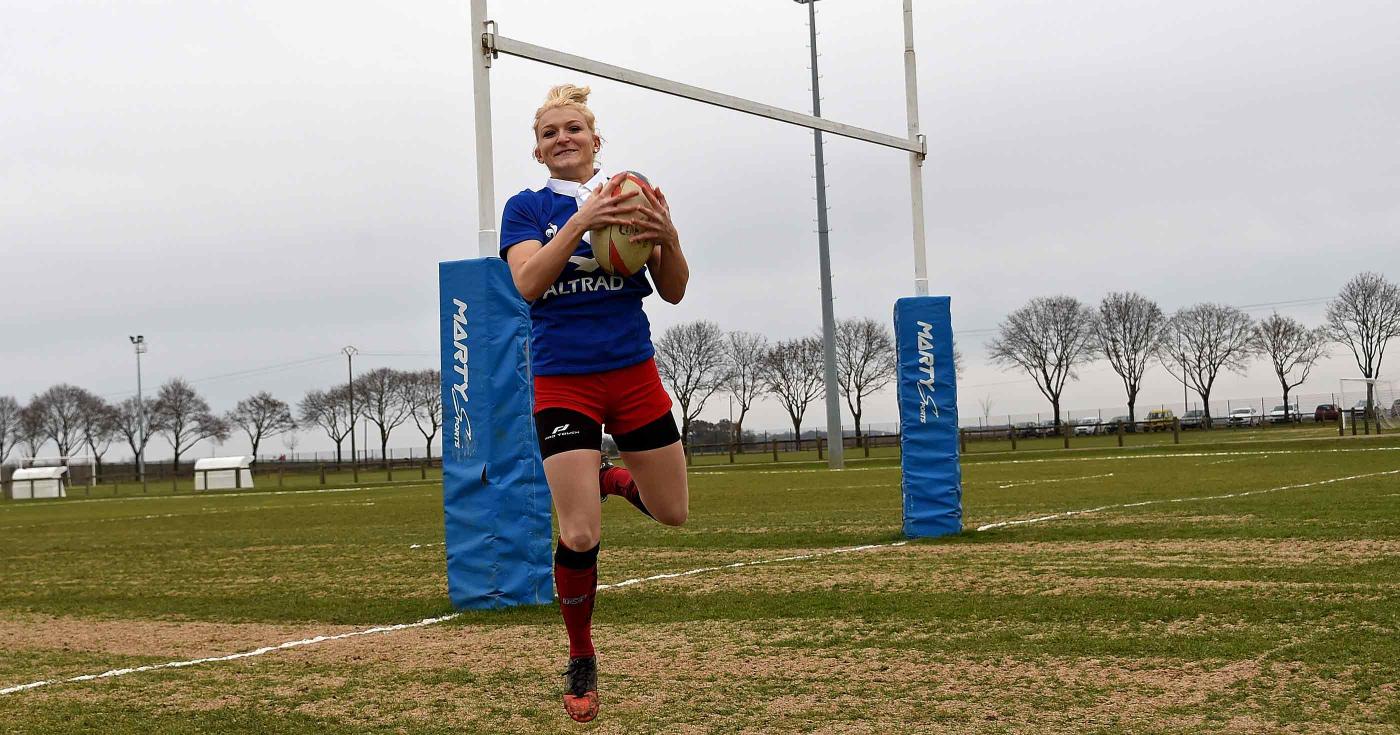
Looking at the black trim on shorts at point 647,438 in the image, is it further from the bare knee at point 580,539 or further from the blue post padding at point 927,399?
the blue post padding at point 927,399

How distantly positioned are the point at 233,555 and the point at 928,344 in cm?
743

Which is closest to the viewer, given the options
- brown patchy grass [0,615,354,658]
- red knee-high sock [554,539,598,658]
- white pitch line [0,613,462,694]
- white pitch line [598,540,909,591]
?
red knee-high sock [554,539,598,658]

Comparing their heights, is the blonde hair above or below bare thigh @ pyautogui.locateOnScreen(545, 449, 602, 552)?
above

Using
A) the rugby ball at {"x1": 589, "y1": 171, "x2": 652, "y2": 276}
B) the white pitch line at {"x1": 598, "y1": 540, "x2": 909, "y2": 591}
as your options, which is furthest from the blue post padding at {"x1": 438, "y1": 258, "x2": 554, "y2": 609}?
the rugby ball at {"x1": 589, "y1": 171, "x2": 652, "y2": 276}

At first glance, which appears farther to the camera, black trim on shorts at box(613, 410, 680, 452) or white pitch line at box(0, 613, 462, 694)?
white pitch line at box(0, 613, 462, 694)

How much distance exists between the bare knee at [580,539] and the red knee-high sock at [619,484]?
1.78 feet

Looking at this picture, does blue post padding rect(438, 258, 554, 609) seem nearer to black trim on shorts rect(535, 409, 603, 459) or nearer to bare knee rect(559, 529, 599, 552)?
bare knee rect(559, 529, 599, 552)

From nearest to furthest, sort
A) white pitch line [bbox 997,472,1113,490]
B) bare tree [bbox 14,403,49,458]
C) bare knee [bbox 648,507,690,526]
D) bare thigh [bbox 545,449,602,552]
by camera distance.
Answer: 1. bare thigh [bbox 545,449,602,552]
2. bare knee [bbox 648,507,690,526]
3. white pitch line [bbox 997,472,1113,490]
4. bare tree [bbox 14,403,49,458]

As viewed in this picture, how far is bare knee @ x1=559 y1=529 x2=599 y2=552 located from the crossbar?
464cm

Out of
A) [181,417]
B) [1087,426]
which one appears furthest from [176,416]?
[1087,426]

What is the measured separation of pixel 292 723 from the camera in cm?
457

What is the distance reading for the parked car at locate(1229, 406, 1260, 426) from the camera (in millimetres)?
67944

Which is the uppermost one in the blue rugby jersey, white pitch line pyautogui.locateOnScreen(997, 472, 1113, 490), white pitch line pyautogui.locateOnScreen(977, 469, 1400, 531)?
the blue rugby jersey

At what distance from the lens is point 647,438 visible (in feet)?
15.7
